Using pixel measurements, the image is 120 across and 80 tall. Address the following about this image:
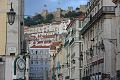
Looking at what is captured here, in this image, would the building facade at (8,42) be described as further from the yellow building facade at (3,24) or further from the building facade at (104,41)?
the building facade at (104,41)

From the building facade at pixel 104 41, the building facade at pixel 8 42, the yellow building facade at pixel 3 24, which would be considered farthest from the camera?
the building facade at pixel 104 41

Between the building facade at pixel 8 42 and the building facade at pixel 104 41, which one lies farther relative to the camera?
the building facade at pixel 104 41

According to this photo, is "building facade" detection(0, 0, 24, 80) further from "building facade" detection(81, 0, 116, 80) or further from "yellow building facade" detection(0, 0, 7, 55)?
"building facade" detection(81, 0, 116, 80)

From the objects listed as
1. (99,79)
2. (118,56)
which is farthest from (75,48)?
(118,56)

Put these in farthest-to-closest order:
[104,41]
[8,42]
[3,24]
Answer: [104,41] → [3,24] → [8,42]

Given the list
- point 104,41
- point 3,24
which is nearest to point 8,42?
point 3,24

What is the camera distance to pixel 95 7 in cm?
7725

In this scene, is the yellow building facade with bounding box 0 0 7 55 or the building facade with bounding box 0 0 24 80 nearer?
the building facade with bounding box 0 0 24 80

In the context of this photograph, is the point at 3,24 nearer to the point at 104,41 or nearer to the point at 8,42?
the point at 8,42

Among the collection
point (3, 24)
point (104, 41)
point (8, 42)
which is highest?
point (3, 24)

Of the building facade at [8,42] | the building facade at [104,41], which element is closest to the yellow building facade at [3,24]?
the building facade at [8,42]

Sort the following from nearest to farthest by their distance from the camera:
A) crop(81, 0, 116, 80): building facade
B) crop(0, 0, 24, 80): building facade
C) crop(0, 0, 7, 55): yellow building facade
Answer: crop(0, 0, 24, 80): building facade < crop(0, 0, 7, 55): yellow building facade < crop(81, 0, 116, 80): building facade

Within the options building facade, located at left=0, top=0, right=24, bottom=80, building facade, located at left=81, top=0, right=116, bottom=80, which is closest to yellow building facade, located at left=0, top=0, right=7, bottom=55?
building facade, located at left=0, top=0, right=24, bottom=80

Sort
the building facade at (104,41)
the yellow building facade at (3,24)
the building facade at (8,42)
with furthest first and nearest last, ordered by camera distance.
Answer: the building facade at (104,41) < the yellow building facade at (3,24) < the building facade at (8,42)
